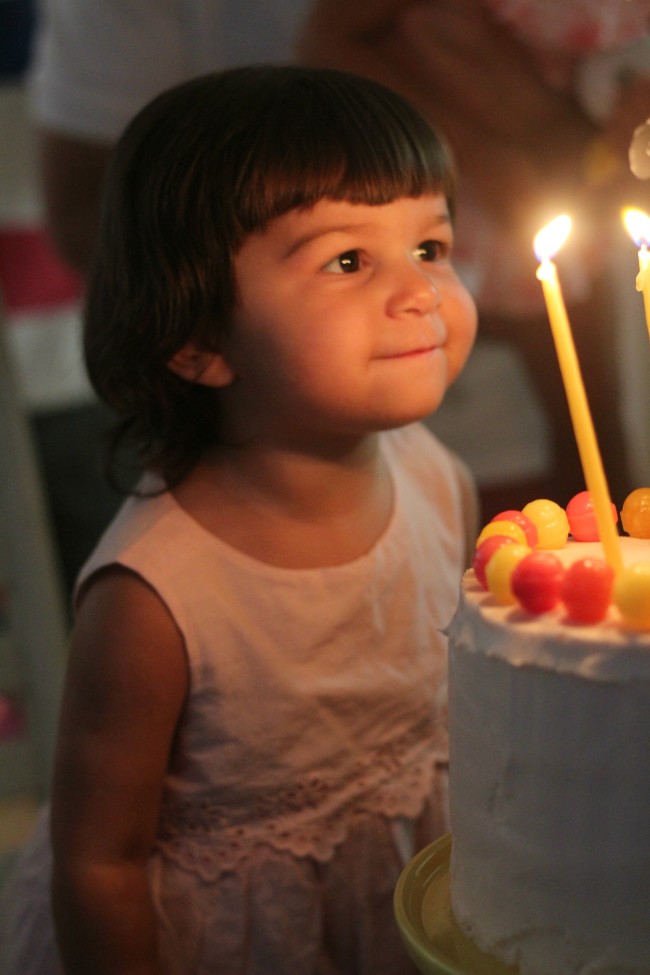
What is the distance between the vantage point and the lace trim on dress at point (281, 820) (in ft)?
3.10

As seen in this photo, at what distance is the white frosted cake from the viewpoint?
540 mm

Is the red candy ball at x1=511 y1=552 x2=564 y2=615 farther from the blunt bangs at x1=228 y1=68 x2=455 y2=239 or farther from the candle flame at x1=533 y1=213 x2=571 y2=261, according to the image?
the blunt bangs at x1=228 y1=68 x2=455 y2=239

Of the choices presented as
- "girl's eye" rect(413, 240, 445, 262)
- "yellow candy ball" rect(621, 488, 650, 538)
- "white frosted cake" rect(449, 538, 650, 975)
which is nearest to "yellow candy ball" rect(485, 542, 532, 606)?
"white frosted cake" rect(449, 538, 650, 975)

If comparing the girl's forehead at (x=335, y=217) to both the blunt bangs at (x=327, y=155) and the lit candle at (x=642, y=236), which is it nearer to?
the blunt bangs at (x=327, y=155)

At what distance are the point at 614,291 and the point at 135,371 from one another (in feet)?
A: 3.70

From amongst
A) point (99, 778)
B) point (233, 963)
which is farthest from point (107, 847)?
point (233, 963)

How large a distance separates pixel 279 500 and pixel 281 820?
27 centimetres

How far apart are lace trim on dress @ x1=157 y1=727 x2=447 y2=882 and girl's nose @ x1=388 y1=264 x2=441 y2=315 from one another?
0.40m

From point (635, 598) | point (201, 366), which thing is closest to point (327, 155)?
point (201, 366)

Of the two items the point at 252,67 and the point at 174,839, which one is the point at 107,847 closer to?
the point at 174,839

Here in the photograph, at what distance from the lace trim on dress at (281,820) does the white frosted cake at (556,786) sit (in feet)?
1.15

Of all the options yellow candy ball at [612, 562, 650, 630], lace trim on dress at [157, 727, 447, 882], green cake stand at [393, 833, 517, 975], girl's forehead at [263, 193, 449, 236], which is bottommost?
lace trim on dress at [157, 727, 447, 882]

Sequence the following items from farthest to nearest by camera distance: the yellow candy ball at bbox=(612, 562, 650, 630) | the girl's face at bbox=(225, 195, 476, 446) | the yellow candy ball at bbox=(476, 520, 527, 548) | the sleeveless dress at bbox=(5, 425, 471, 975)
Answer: the sleeveless dress at bbox=(5, 425, 471, 975), the girl's face at bbox=(225, 195, 476, 446), the yellow candy ball at bbox=(476, 520, 527, 548), the yellow candy ball at bbox=(612, 562, 650, 630)

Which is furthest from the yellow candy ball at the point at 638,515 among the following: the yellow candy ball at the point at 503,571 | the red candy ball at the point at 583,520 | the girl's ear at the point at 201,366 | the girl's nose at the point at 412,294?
the girl's ear at the point at 201,366
